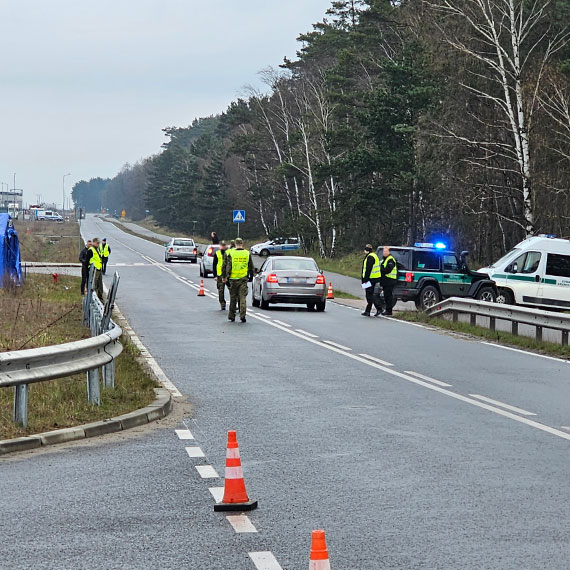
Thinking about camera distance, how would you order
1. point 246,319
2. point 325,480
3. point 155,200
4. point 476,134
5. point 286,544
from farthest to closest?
point 155,200
point 476,134
point 246,319
point 325,480
point 286,544

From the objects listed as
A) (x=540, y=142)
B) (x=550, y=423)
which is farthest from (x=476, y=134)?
(x=550, y=423)

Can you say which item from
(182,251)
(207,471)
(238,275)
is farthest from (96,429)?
(182,251)

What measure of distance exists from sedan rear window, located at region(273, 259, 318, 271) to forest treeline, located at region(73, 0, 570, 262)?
31.8ft

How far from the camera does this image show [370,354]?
19.3m

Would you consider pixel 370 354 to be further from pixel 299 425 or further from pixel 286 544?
pixel 286 544

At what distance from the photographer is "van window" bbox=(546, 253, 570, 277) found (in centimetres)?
3083

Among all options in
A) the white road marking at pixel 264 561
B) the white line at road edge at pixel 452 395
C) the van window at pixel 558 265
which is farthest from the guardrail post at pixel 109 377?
the van window at pixel 558 265

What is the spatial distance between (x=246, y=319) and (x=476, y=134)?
23882 millimetres

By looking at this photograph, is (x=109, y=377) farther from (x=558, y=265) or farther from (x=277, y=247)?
(x=277, y=247)

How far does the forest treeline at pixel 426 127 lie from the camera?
1682 inches

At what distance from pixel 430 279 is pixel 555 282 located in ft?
10.8

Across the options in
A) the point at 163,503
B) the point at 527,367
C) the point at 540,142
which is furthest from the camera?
the point at 540,142

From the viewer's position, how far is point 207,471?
8852 mm

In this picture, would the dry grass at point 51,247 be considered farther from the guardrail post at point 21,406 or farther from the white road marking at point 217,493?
the white road marking at point 217,493
